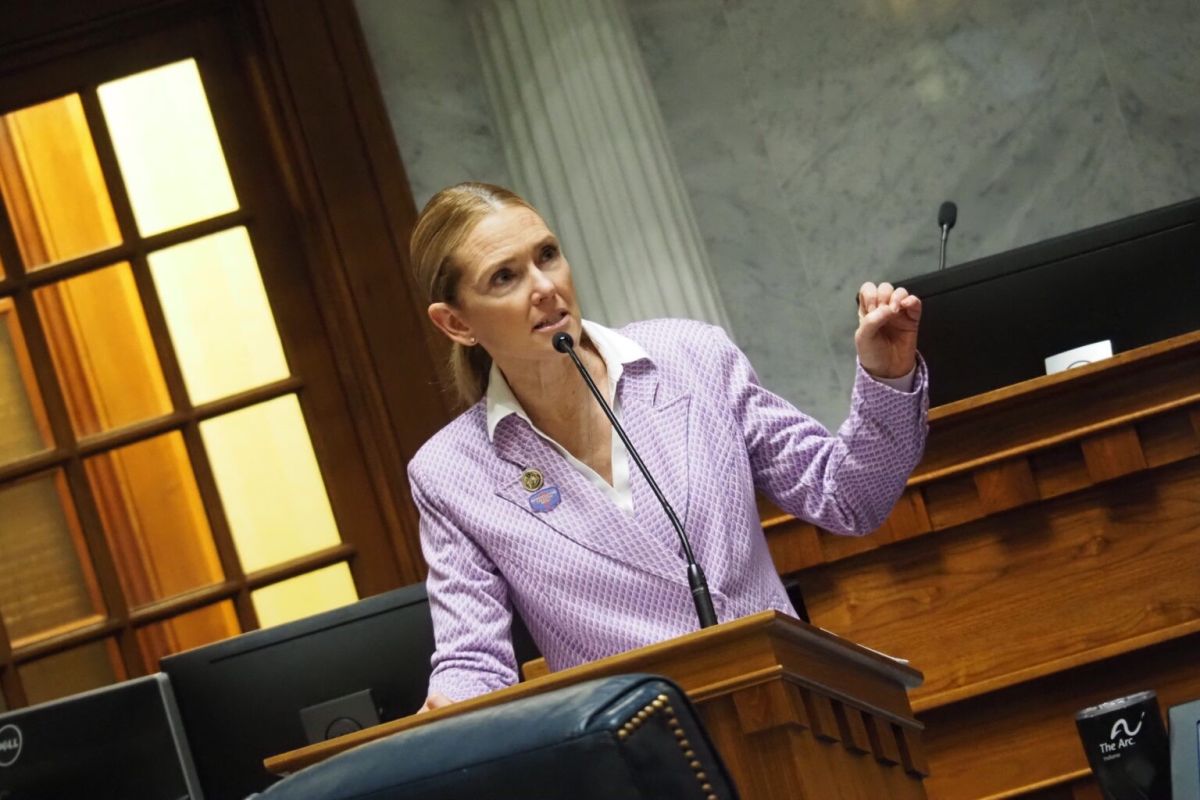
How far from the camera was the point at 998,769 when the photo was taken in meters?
2.61

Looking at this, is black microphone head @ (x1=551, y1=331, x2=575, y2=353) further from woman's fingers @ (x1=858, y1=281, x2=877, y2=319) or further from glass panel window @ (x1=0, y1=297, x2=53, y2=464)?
glass panel window @ (x1=0, y1=297, x2=53, y2=464)

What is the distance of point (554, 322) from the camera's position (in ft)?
6.72

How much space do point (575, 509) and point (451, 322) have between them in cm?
35

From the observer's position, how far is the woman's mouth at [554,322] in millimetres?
2035

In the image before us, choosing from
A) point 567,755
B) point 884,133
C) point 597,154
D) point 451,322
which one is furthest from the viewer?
point 884,133

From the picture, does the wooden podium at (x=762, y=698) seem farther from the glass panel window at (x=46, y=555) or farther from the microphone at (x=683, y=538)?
the glass panel window at (x=46, y=555)

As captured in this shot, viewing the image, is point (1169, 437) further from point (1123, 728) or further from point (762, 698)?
point (762, 698)

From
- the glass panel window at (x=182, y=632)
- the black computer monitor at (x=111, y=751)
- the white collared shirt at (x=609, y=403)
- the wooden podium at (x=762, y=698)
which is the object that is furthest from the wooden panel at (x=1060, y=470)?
the glass panel window at (x=182, y=632)

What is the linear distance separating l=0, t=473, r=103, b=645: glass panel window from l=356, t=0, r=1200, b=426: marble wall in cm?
174

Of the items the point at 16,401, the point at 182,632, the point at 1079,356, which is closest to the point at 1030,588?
the point at 1079,356

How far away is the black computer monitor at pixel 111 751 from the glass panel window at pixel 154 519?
156 centimetres

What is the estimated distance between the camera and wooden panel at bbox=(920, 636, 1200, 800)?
2.61m

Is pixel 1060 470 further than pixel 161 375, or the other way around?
pixel 161 375

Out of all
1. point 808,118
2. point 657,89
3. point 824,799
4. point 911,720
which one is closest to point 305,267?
point 657,89
